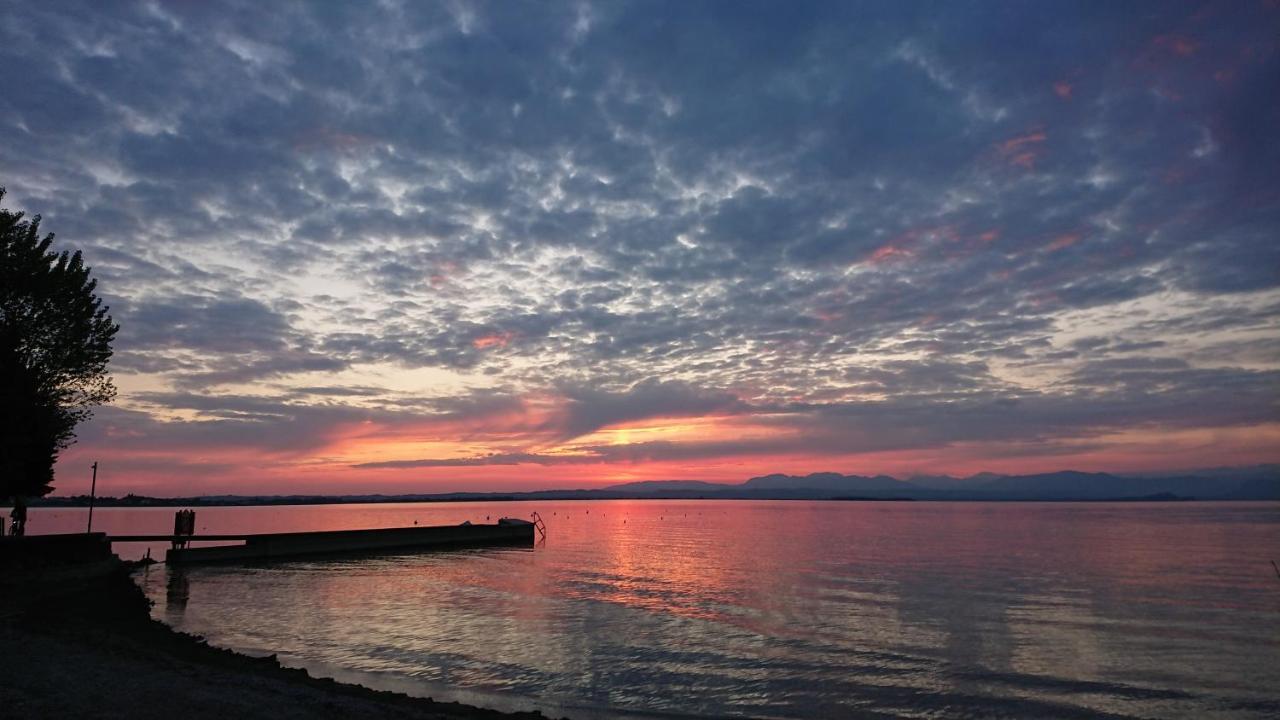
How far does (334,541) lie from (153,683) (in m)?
63.8

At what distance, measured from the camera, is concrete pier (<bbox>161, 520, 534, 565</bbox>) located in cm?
6544

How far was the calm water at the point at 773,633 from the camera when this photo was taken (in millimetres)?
22688

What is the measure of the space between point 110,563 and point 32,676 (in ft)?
115

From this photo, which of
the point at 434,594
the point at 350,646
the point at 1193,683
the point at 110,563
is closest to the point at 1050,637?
the point at 1193,683

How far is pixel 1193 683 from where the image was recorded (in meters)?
25.0

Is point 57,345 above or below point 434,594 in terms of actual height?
above

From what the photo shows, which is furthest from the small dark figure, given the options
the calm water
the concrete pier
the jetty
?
the concrete pier

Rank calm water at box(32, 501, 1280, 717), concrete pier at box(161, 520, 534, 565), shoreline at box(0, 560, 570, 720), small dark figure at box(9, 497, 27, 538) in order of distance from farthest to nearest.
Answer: concrete pier at box(161, 520, 534, 565) < small dark figure at box(9, 497, 27, 538) < calm water at box(32, 501, 1280, 717) < shoreline at box(0, 560, 570, 720)

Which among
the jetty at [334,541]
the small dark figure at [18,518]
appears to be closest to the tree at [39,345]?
the small dark figure at [18,518]

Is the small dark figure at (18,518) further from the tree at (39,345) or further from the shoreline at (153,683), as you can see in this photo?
the shoreline at (153,683)

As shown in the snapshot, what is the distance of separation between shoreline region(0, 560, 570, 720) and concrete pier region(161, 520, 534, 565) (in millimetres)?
41919

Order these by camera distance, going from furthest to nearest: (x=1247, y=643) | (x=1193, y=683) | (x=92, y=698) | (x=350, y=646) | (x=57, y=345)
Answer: (x=57, y=345)
(x=1247, y=643)
(x=350, y=646)
(x=1193, y=683)
(x=92, y=698)

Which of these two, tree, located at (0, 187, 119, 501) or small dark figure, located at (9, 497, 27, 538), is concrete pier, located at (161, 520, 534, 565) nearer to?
small dark figure, located at (9, 497, 27, 538)

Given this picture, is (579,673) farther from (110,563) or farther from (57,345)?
(110,563)
